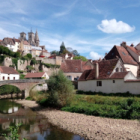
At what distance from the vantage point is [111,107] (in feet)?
59.8

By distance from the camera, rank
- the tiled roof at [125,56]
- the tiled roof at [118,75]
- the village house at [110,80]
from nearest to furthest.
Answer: the village house at [110,80] < the tiled roof at [118,75] < the tiled roof at [125,56]

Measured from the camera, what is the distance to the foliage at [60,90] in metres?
22.4

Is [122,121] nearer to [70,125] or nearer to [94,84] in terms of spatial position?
[70,125]

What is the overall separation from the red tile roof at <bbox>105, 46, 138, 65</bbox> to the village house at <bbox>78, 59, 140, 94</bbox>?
3196 millimetres

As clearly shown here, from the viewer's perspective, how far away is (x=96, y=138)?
1237 cm

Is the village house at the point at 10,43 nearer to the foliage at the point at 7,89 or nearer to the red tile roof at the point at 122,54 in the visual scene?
the foliage at the point at 7,89

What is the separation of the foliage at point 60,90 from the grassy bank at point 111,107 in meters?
1.05

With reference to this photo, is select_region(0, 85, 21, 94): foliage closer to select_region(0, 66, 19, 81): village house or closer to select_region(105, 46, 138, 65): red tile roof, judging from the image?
select_region(0, 66, 19, 81): village house

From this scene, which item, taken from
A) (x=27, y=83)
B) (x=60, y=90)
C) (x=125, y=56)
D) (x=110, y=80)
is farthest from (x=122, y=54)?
(x=27, y=83)

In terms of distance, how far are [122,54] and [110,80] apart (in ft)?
27.8

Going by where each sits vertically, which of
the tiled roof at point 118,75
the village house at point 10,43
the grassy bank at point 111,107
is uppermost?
the village house at point 10,43

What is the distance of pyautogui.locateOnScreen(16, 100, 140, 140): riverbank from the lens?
1250cm

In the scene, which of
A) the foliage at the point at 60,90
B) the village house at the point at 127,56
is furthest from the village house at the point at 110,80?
the foliage at the point at 60,90

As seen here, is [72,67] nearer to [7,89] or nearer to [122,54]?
[122,54]
